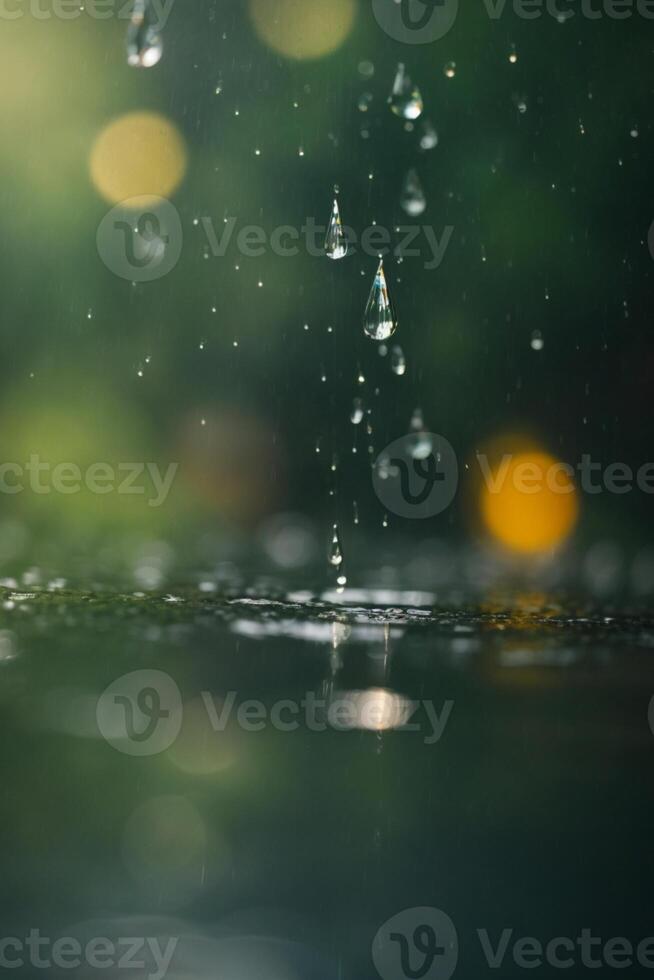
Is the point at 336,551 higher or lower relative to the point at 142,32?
lower

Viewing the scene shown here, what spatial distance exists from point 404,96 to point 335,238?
681 millimetres

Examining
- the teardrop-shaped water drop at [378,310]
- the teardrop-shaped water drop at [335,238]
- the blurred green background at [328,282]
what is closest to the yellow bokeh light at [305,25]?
the blurred green background at [328,282]

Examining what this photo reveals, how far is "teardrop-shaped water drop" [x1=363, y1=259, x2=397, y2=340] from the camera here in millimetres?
4309

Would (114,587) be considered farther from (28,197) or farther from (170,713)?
(28,197)

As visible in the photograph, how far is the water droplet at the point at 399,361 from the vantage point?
4.86m

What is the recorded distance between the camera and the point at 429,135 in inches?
195

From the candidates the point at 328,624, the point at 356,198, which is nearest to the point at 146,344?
the point at 356,198

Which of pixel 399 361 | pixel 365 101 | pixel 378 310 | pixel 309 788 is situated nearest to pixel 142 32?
pixel 365 101

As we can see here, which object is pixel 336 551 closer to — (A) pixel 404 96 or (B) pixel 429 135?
(B) pixel 429 135

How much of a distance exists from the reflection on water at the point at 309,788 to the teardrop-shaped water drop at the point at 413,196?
3.03 m

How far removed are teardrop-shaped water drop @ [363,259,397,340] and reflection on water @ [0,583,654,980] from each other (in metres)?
2.28

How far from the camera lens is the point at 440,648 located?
204 cm

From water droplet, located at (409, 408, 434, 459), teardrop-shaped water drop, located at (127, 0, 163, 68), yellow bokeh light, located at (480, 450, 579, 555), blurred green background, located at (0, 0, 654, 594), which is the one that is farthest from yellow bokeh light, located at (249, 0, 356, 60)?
yellow bokeh light, located at (480, 450, 579, 555)

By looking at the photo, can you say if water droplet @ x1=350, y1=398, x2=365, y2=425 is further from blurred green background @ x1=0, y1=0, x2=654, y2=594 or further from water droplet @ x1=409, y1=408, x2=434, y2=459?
water droplet @ x1=409, y1=408, x2=434, y2=459
